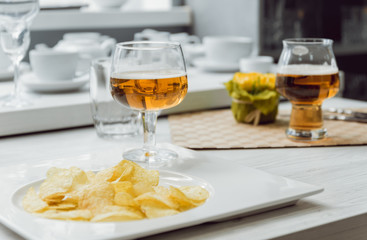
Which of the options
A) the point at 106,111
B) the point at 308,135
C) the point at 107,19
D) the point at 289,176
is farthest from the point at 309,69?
the point at 107,19

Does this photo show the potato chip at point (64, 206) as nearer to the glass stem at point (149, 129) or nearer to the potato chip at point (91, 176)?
the potato chip at point (91, 176)

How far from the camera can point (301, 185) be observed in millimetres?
776

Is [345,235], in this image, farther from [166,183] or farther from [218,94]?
[218,94]

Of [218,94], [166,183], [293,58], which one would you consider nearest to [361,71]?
[218,94]

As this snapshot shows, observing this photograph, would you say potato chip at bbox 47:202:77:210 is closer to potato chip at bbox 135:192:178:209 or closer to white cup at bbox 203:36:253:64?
potato chip at bbox 135:192:178:209

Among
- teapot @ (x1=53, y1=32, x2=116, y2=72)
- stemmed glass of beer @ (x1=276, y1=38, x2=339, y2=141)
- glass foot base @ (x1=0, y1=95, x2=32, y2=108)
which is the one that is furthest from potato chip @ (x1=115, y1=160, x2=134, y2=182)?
teapot @ (x1=53, y1=32, x2=116, y2=72)

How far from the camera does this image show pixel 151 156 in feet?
3.18

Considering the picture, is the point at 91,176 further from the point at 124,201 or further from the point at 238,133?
the point at 238,133

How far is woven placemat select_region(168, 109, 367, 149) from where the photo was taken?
44.5 inches

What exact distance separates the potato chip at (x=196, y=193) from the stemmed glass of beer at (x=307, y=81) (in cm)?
47

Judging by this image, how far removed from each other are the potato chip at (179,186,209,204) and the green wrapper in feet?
1.90

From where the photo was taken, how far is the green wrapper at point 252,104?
51.4 inches

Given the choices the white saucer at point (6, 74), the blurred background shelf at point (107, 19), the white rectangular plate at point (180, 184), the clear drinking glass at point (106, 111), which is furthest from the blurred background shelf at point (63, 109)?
the blurred background shelf at point (107, 19)

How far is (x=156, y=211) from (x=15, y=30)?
900 mm
